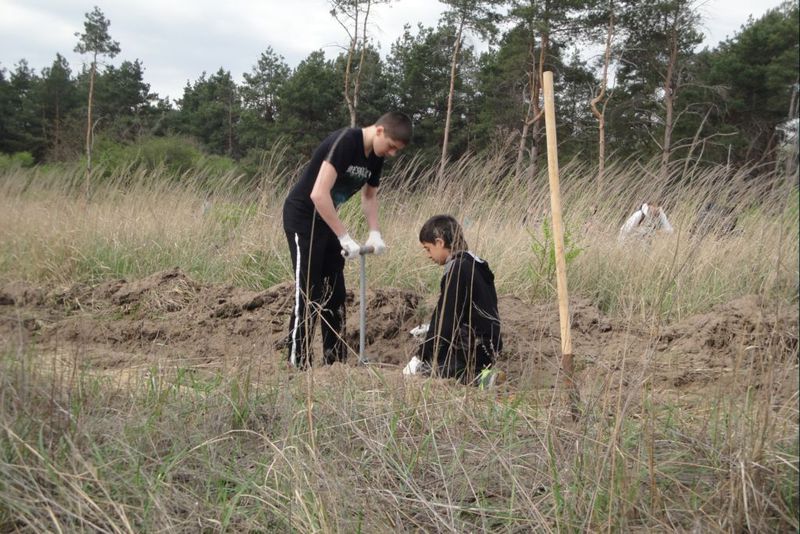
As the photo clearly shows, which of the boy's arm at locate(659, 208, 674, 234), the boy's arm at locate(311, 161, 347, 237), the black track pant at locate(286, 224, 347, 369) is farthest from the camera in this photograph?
the boy's arm at locate(659, 208, 674, 234)

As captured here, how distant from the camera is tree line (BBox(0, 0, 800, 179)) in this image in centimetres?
918

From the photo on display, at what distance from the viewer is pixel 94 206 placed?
7.04 metres

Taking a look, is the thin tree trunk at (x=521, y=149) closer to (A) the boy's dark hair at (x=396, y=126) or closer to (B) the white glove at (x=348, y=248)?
(A) the boy's dark hair at (x=396, y=126)

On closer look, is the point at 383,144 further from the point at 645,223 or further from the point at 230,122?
the point at 230,122

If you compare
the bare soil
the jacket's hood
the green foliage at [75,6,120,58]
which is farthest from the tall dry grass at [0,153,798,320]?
the green foliage at [75,6,120,58]

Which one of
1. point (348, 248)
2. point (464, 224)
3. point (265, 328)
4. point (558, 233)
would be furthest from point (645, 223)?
point (558, 233)

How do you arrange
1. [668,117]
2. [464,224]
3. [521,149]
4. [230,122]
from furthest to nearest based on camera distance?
1. [230,122]
2. [668,117]
3. [521,149]
4. [464,224]

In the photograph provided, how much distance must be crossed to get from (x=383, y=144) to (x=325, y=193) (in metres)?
0.46

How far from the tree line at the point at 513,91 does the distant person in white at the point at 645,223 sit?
30.3 inches

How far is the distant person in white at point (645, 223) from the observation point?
523 cm

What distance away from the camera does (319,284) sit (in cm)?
383

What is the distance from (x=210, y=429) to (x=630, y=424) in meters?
1.36

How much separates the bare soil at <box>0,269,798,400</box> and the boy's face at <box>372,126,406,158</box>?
1117 millimetres

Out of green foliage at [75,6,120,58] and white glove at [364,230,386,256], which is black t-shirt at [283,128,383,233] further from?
green foliage at [75,6,120,58]
